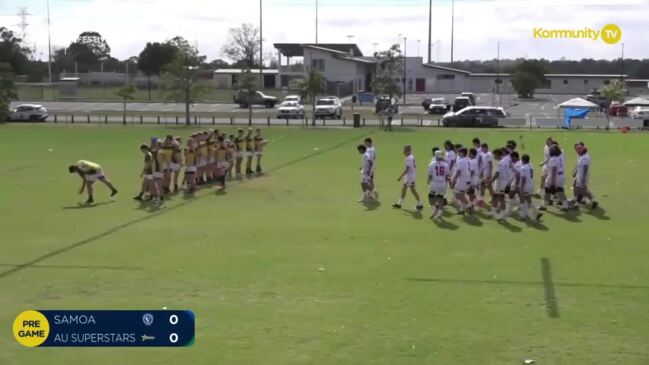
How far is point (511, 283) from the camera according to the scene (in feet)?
39.7

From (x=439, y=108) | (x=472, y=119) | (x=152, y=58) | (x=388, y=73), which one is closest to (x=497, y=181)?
(x=472, y=119)

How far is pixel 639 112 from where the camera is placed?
63.1 m

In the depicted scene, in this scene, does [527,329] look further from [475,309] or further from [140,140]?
[140,140]

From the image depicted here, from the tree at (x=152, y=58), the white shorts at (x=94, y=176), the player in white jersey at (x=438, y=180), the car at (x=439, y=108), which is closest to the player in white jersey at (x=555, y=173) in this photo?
the player in white jersey at (x=438, y=180)

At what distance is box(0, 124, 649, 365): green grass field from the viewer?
30.0 ft

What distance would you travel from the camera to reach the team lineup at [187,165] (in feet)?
66.7

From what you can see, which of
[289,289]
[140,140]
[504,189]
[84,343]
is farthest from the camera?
[140,140]

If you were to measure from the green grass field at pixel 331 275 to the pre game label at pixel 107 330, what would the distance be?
0.48ft

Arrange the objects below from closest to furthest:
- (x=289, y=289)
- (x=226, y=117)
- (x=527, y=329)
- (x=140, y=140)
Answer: (x=527, y=329) → (x=289, y=289) → (x=140, y=140) → (x=226, y=117)

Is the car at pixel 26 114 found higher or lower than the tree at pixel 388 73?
lower

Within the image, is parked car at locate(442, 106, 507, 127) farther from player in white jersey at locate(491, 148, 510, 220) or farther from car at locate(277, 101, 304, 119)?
player in white jersey at locate(491, 148, 510, 220)

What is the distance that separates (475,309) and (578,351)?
6.25ft

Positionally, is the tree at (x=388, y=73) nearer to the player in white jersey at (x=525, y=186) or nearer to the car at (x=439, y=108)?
the car at (x=439, y=108)

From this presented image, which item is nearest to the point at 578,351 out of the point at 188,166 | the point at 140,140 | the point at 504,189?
the point at 504,189
